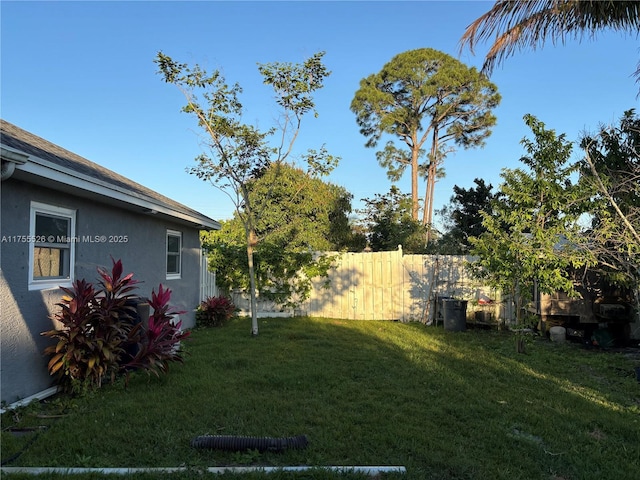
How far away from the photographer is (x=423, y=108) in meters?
22.5

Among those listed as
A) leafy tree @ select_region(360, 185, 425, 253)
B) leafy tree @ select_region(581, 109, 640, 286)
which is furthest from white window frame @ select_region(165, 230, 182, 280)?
leafy tree @ select_region(360, 185, 425, 253)

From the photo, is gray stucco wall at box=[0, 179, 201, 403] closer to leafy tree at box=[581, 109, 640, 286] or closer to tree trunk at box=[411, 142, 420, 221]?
leafy tree at box=[581, 109, 640, 286]

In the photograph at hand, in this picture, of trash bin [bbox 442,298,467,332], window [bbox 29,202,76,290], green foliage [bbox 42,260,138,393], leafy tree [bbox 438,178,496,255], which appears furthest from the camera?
leafy tree [bbox 438,178,496,255]

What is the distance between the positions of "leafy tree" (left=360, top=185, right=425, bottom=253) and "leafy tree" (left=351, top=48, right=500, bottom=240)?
827 millimetres

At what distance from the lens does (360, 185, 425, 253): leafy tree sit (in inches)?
759

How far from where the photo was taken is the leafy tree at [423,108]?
2172cm

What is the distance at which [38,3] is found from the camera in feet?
18.5

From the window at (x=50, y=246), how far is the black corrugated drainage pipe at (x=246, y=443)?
9.18 ft

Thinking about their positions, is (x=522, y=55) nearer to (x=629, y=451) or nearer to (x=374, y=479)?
(x=629, y=451)

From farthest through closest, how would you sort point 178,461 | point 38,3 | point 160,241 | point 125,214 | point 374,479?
point 160,241
point 125,214
point 38,3
point 178,461
point 374,479

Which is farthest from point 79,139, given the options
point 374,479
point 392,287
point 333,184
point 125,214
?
point 333,184

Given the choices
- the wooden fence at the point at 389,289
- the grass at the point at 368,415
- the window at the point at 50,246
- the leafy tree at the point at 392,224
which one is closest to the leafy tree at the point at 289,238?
the wooden fence at the point at 389,289

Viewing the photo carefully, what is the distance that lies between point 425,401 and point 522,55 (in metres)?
5.12

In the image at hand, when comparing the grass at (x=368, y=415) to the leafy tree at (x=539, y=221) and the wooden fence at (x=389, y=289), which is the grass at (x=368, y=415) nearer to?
the leafy tree at (x=539, y=221)
